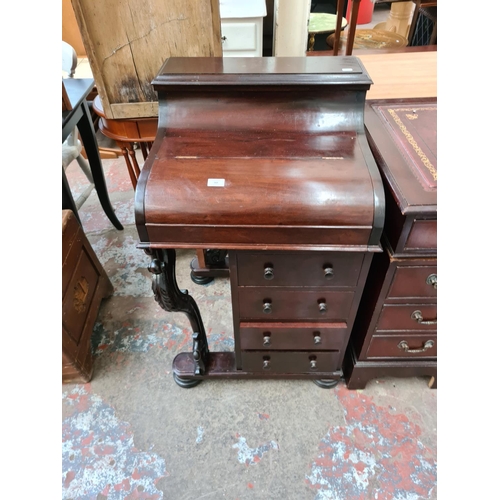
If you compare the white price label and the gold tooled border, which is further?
the gold tooled border

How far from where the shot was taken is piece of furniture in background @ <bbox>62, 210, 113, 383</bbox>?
62.4 inches

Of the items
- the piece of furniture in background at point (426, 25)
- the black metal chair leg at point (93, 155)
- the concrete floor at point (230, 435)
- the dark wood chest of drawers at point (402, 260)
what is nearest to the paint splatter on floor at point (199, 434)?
the concrete floor at point (230, 435)

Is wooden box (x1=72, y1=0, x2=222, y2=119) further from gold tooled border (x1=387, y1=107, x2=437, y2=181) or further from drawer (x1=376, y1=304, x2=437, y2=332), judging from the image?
drawer (x1=376, y1=304, x2=437, y2=332)

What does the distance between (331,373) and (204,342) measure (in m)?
0.60

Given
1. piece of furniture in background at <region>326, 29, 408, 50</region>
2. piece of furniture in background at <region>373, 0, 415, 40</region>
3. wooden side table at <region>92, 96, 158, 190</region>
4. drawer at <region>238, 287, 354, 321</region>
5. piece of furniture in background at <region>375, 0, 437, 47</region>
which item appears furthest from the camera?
piece of furniture in background at <region>373, 0, 415, 40</region>

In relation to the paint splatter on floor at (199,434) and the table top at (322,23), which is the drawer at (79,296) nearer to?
the paint splatter on floor at (199,434)

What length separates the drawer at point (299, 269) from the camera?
1.13 metres

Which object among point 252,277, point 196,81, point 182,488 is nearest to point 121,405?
point 182,488

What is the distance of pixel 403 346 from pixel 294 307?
0.53 metres

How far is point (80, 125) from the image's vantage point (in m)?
2.06

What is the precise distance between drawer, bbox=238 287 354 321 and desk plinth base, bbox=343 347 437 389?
0.37 m

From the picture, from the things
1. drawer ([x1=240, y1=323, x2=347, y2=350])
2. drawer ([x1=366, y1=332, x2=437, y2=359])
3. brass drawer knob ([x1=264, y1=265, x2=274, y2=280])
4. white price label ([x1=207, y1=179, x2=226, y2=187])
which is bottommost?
drawer ([x1=366, y1=332, x2=437, y2=359])

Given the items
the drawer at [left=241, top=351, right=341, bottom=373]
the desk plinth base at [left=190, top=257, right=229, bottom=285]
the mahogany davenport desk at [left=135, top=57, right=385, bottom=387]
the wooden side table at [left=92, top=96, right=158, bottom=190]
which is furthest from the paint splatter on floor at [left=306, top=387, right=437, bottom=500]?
the wooden side table at [left=92, top=96, right=158, bottom=190]

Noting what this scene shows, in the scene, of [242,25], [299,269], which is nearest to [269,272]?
[299,269]
